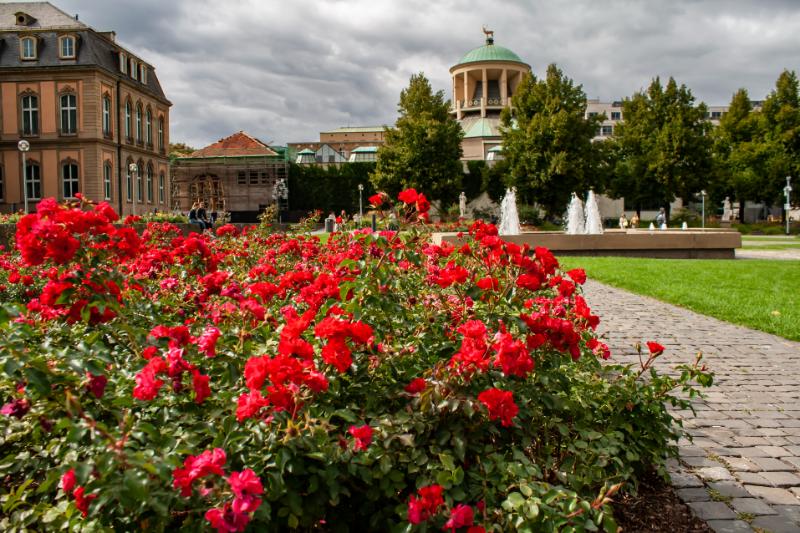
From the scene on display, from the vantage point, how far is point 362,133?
120 meters

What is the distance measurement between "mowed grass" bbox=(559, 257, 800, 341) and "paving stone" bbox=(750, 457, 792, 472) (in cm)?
433

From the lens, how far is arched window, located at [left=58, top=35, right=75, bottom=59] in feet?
131

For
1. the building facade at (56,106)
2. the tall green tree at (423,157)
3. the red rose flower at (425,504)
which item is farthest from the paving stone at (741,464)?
the building facade at (56,106)

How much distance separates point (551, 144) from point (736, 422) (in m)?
38.5

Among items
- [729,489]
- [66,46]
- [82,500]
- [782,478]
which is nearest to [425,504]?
[82,500]

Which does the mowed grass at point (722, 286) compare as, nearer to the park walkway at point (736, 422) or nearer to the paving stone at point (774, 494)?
the park walkway at point (736, 422)

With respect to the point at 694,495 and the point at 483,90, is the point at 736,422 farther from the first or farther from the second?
the point at 483,90

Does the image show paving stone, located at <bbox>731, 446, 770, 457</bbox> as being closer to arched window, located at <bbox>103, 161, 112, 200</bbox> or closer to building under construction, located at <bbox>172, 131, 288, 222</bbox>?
arched window, located at <bbox>103, 161, 112, 200</bbox>

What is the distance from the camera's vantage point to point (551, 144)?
41.4 meters

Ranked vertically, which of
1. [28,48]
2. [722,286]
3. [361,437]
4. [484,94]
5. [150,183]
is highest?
[484,94]

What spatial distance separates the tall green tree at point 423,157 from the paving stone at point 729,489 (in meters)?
40.7

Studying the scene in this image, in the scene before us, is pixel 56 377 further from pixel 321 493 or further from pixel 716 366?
pixel 716 366

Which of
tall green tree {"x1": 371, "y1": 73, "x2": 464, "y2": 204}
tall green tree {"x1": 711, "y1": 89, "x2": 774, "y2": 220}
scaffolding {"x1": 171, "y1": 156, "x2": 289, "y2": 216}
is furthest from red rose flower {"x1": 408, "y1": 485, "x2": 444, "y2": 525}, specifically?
scaffolding {"x1": 171, "y1": 156, "x2": 289, "y2": 216}

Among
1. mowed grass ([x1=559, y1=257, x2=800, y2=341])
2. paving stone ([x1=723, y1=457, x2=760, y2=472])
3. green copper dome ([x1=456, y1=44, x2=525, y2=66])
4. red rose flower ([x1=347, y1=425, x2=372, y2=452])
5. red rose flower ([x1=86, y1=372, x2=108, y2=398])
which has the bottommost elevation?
paving stone ([x1=723, y1=457, x2=760, y2=472])
